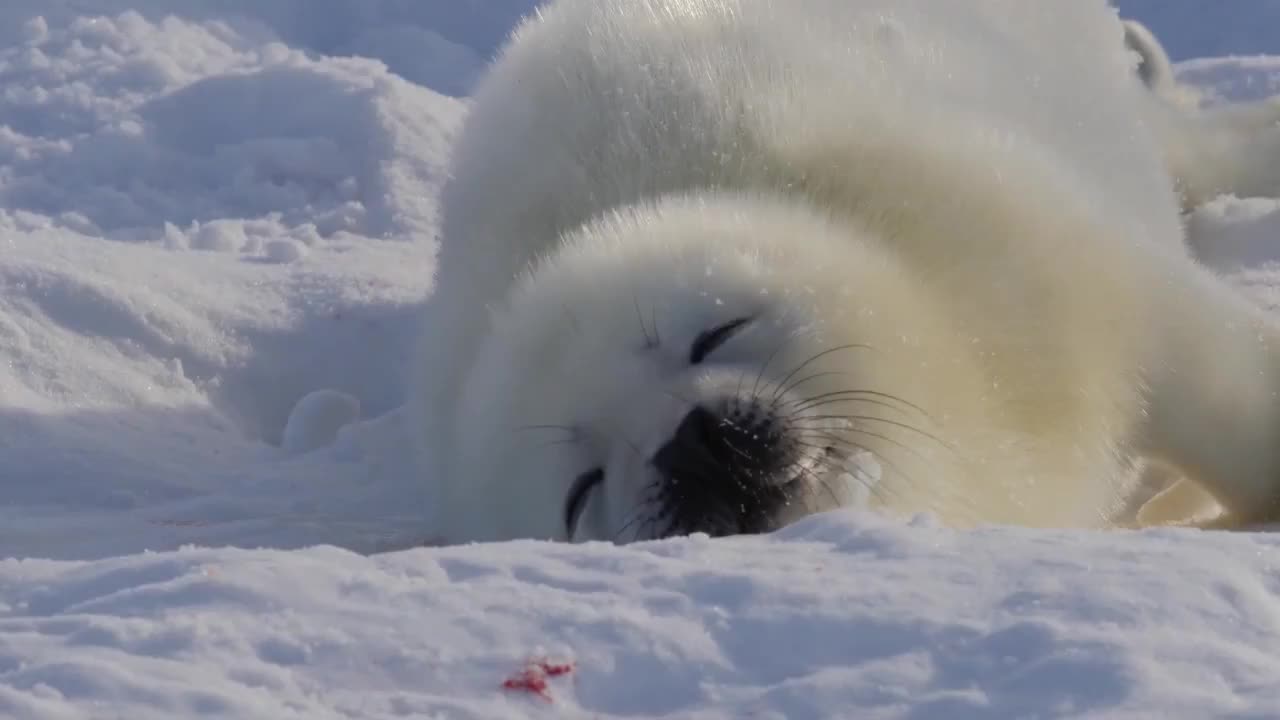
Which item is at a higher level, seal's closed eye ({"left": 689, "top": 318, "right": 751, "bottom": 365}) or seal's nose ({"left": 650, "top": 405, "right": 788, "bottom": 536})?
seal's closed eye ({"left": 689, "top": 318, "right": 751, "bottom": 365})

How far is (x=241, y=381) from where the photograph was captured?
13.9 ft

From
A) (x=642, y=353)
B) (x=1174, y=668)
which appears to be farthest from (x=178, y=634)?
(x=642, y=353)

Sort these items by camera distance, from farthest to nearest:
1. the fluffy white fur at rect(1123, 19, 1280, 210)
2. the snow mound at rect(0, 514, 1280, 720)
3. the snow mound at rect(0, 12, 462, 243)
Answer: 1. the snow mound at rect(0, 12, 462, 243)
2. the fluffy white fur at rect(1123, 19, 1280, 210)
3. the snow mound at rect(0, 514, 1280, 720)

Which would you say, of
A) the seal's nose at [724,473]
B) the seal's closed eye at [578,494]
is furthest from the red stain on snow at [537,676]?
the seal's closed eye at [578,494]

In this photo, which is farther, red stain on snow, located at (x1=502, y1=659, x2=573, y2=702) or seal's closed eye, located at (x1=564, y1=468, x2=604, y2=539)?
seal's closed eye, located at (x1=564, y1=468, x2=604, y2=539)

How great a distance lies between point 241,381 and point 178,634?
2879mm

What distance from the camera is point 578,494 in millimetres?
2473

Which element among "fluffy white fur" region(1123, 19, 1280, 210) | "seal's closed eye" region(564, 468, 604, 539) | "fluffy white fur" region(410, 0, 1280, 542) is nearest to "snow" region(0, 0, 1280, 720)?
"fluffy white fur" region(1123, 19, 1280, 210)

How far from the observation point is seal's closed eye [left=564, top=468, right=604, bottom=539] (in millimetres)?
→ 2445

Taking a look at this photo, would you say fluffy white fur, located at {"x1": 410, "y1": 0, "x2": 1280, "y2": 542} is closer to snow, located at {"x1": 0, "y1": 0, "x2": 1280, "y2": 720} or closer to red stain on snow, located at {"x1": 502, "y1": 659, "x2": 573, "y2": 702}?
snow, located at {"x1": 0, "y1": 0, "x2": 1280, "y2": 720}

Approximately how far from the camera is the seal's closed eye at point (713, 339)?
2410mm

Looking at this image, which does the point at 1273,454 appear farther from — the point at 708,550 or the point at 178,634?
the point at 178,634

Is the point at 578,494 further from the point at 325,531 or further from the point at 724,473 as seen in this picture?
the point at 325,531

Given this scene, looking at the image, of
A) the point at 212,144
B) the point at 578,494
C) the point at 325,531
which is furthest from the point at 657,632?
the point at 212,144
